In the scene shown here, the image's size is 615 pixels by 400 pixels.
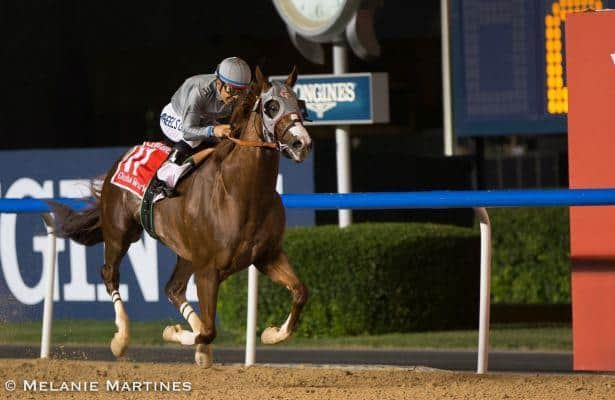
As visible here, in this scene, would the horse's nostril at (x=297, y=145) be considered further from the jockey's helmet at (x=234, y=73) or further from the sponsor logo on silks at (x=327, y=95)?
the sponsor logo on silks at (x=327, y=95)

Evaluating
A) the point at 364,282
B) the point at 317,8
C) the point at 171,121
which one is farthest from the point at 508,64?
the point at 171,121

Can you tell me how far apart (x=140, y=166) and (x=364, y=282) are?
3022mm

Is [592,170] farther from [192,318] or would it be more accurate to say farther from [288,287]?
[192,318]

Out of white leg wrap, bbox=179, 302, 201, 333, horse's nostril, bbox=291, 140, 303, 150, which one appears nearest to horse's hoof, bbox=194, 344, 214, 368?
white leg wrap, bbox=179, 302, 201, 333

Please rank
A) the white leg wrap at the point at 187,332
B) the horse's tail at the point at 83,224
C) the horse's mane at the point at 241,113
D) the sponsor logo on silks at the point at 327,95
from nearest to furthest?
the horse's mane at the point at 241,113
the white leg wrap at the point at 187,332
the horse's tail at the point at 83,224
the sponsor logo on silks at the point at 327,95

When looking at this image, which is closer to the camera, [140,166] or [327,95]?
[140,166]

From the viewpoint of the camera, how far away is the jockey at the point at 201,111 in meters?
6.45

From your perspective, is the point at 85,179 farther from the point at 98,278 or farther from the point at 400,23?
the point at 400,23

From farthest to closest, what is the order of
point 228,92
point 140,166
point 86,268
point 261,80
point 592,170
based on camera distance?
point 86,268
point 140,166
point 592,170
point 228,92
point 261,80

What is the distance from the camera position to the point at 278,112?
19.7 ft

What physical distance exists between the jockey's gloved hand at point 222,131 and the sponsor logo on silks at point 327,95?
381 centimetres

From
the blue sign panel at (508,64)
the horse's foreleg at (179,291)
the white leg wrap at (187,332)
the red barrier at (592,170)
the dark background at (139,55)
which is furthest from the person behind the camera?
the dark background at (139,55)

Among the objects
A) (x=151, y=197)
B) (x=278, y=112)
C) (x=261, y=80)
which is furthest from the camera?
(x=151, y=197)

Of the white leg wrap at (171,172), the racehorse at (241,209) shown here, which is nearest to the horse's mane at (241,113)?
the racehorse at (241,209)
